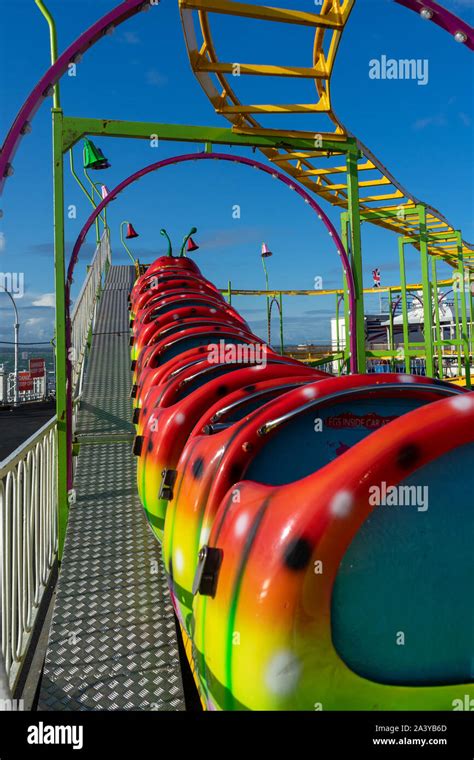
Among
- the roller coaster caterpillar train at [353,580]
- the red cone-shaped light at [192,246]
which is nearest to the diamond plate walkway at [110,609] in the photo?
the roller coaster caterpillar train at [353,580]

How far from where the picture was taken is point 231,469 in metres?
1.78

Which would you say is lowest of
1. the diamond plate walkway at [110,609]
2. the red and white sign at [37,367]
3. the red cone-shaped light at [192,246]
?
the diamond plate walkway at [110,609]

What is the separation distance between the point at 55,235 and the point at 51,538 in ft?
7.45

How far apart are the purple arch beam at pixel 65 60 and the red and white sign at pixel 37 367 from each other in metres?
19.6

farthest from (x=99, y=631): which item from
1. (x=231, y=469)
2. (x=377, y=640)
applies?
(x=377, y=640)

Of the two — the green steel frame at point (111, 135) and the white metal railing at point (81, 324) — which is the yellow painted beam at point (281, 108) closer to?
the green steel frame at point (111, 135)

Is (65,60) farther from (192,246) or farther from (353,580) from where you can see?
(192,246)

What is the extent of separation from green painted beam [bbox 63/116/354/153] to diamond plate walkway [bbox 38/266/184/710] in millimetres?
2709

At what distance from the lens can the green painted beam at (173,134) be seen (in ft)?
15.5

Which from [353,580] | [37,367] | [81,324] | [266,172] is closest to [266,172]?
[266,172]

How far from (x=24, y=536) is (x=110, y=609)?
2.04 ft

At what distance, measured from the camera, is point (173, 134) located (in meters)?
5.00

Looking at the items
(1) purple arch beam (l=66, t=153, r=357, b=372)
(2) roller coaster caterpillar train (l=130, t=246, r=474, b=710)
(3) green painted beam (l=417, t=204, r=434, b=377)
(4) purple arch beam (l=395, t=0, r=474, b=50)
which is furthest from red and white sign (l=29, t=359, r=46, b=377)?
(2) roller coaster caterpillar train (l=130, t=246, r=474, b=710)

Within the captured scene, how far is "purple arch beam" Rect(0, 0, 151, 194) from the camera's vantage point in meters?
2.70
